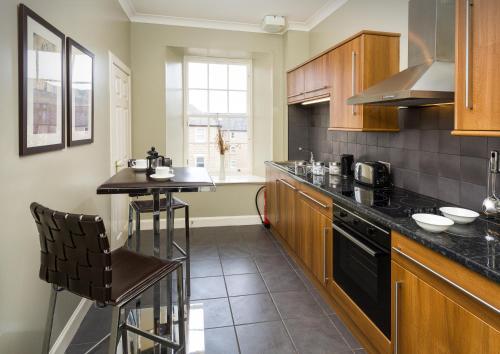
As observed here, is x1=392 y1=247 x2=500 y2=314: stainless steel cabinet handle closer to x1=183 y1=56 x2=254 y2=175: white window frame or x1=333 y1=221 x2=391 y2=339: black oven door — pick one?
x1=333 y1=221 x2=391 y2=339: black oven door

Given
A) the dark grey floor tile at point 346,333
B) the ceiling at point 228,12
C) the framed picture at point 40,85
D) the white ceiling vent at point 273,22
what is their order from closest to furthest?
1. the framed picture at point 40,85
2. the dark grey floor tile at point 346,333
3. the ceiling at point 228,12
4. the white ceiling vent at point 273,22

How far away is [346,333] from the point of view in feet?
7.70

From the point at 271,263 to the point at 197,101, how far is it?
2740mm

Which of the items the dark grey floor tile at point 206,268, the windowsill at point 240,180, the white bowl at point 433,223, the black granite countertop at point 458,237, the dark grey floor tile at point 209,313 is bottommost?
the dark grey floor tile at point 209,313

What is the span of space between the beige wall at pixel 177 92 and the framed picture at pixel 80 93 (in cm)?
181

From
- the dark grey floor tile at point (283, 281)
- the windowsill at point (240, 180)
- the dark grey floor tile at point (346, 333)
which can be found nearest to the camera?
the dark grey floor tile at point (346, 333)

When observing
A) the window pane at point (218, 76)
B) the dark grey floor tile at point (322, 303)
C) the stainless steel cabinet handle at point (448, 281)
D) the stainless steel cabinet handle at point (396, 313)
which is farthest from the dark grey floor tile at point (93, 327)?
the window pane at point (218, 76)

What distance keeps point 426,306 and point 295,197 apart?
6.46 feet

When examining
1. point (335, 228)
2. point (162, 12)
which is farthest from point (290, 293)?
point (162, 12)

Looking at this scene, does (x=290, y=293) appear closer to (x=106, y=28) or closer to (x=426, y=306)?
(x=426, y=306)

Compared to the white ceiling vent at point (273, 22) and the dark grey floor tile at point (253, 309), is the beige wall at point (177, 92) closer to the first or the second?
the white ceiling vent at point (273, 22)

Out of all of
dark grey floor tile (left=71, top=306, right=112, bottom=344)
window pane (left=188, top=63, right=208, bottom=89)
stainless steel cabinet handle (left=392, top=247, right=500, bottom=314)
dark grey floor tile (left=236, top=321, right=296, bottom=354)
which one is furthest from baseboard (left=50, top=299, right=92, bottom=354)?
window pane (left=188, top=63, right=208, bottom=89)

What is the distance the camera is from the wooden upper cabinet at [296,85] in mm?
4086

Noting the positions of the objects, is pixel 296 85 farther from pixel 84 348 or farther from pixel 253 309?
pixel 84 348
